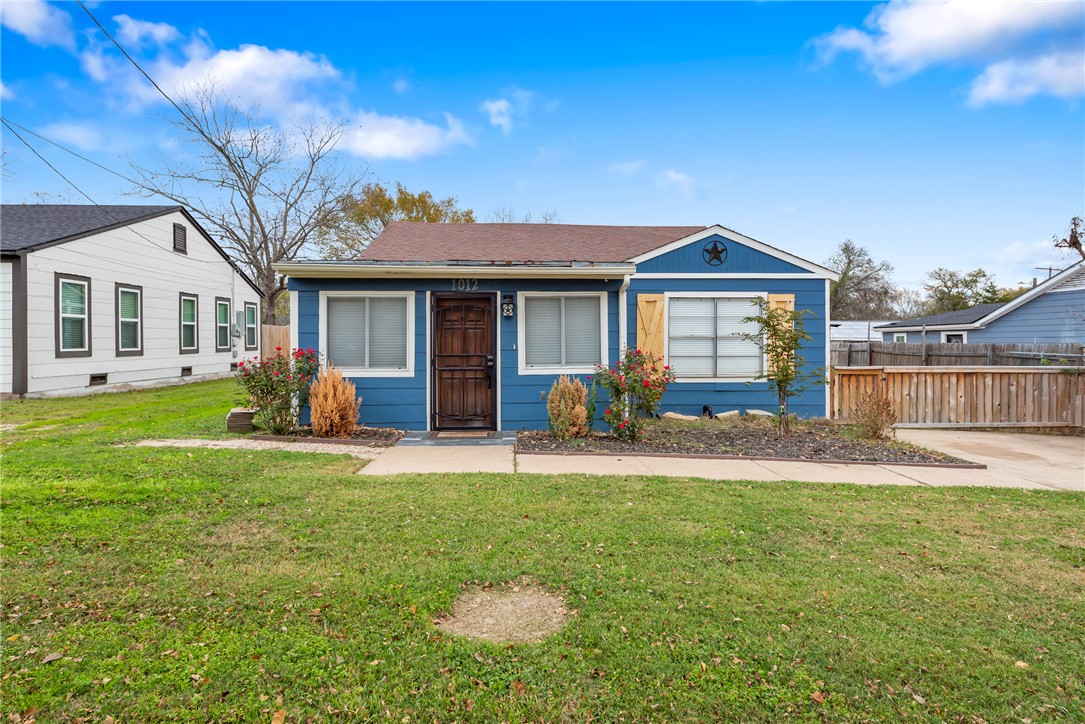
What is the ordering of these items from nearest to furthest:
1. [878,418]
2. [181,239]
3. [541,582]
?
1. [541,582]
2. [878,418]
3. [181,239]

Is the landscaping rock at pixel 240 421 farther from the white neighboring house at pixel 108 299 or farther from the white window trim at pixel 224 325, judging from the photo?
the white window trim at pixel 224 325

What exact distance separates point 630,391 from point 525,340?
1.83 metres

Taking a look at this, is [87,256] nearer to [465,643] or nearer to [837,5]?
[465,643]

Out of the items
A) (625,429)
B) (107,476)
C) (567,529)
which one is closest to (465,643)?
(567,529)

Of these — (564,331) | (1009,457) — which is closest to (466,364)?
(564,331)

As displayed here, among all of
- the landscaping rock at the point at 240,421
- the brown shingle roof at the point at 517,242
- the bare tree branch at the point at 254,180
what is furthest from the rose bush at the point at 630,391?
the bare tree branch at the point at 254,180

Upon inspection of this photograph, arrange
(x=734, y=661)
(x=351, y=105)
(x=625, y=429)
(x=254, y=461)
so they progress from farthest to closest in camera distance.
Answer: (x=351, y=105) < (x=625, y=429) < (x=254, y=461) < (x=734, y=661)

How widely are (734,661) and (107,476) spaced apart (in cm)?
508

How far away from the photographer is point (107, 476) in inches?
186

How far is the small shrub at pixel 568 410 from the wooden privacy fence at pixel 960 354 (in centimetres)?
647

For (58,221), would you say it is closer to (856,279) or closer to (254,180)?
(254,180)

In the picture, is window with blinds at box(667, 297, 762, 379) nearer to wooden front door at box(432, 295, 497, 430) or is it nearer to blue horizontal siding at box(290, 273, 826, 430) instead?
blue horizontal siding at box(290, 273, 826, 430)

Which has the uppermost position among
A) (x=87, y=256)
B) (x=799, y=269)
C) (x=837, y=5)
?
(x=837, y=5)

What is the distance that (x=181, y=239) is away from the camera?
1524 cm
